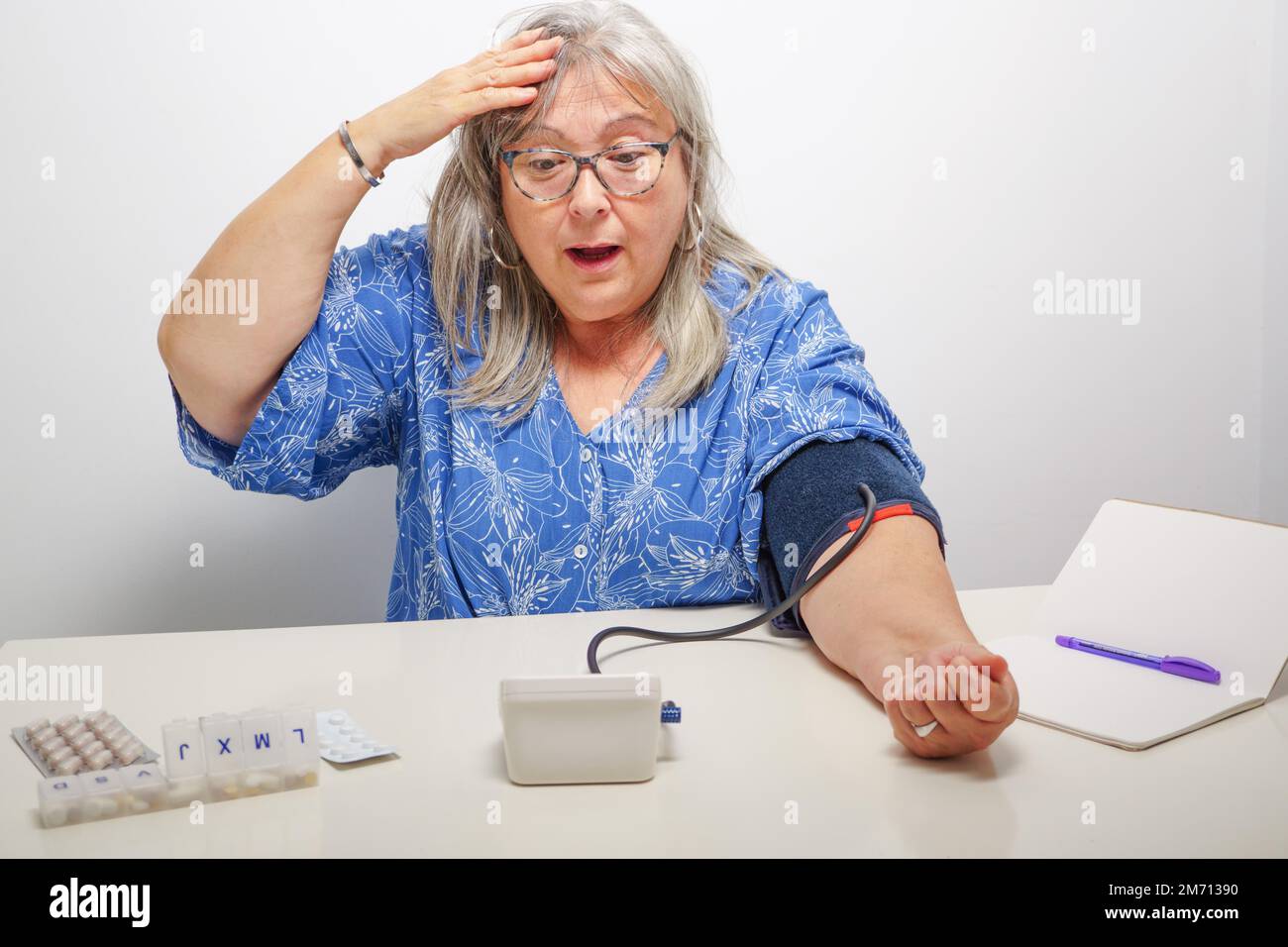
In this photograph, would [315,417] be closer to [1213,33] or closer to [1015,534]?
[1015,534]

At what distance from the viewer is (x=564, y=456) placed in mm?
1374

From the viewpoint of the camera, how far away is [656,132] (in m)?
1.37

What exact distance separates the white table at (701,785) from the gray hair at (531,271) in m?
0.41

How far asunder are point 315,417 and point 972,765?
891 mm

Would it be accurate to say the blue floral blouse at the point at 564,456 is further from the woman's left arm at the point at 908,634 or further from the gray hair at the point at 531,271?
the woman's left arm at the point at 908,634

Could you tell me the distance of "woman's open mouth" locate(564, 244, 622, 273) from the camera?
53.9 inches

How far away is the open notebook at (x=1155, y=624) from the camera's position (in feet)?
3.09

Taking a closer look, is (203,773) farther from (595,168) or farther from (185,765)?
(595,168)

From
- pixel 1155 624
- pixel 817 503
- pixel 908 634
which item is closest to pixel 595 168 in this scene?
pixel 817 503

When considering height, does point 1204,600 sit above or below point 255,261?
below

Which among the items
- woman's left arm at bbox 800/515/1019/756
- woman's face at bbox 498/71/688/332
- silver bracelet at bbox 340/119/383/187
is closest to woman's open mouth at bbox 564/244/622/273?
woman's face at bbox 498/71/688/332

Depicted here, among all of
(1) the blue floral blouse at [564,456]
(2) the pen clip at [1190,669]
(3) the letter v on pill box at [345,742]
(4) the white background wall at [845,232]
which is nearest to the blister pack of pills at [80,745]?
(3) the letter v on pill box at [345,742]

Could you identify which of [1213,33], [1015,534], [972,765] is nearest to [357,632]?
[972,765]
